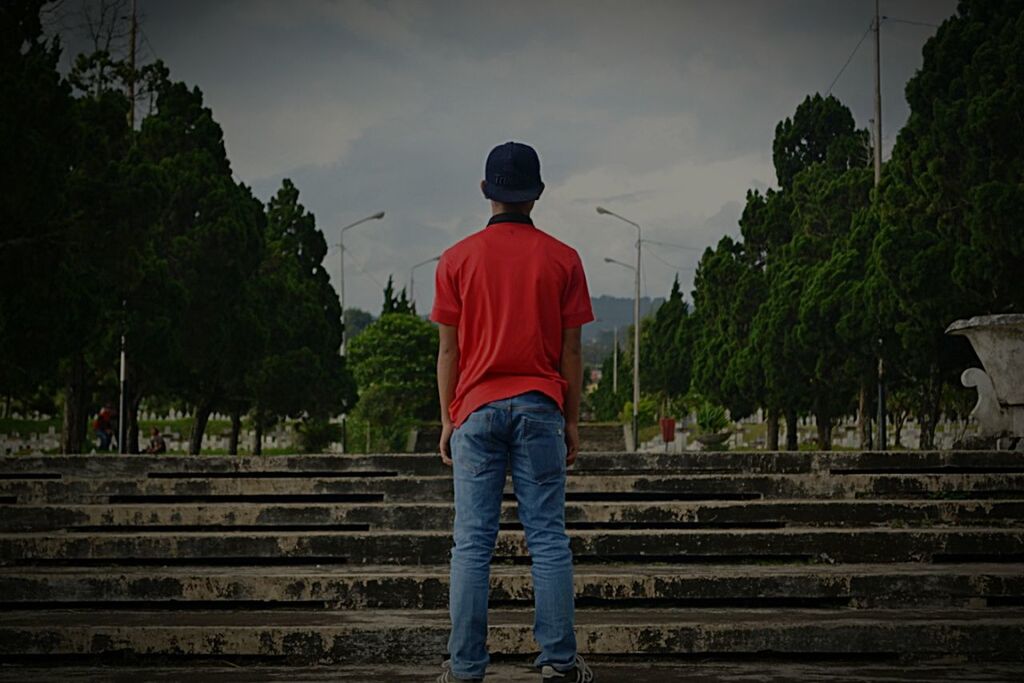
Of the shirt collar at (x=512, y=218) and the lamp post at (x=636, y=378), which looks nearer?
the shirt collar at (x=512, y=218)

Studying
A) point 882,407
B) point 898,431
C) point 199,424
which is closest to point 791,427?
point 898,431

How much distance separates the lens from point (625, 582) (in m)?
6.18

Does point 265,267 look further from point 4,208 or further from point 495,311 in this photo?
point 495,311

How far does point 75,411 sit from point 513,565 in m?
19.7

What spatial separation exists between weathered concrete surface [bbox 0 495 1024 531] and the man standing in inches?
105

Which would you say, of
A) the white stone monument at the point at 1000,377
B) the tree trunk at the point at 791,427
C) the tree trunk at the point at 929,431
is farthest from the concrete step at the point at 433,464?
the tree trunk at the point at 791,427

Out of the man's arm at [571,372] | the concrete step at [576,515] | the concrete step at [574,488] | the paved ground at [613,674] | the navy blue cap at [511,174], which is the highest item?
the navy blue cap at [511,174]

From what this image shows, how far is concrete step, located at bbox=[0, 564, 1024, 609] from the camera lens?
6.18 metres

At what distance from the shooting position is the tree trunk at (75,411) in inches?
960

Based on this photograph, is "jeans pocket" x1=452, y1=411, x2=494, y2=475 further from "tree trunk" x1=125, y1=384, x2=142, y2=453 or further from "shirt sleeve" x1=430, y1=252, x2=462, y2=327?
"tree trunk" x1=125, y1=384, x2=142, y2=453

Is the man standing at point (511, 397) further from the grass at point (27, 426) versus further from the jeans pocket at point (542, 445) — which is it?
the grass at point (27, 426)

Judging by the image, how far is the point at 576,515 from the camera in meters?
7.36

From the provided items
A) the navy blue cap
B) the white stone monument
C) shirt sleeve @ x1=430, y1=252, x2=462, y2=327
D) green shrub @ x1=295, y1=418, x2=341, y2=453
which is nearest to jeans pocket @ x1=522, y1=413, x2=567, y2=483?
shirt sleeve @ x1=430, y1=252, x2=462, y2=327

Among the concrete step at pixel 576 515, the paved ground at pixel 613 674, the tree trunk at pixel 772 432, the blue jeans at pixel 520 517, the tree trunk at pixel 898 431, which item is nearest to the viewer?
the blue jeans at pixel 520 517
